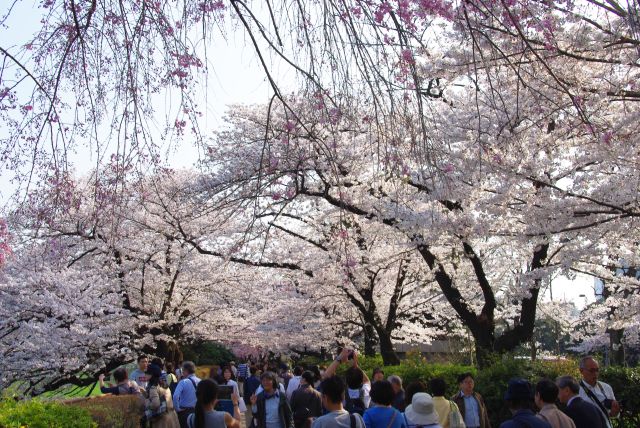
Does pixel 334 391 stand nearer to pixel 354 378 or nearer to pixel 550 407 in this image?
pixel 550 407


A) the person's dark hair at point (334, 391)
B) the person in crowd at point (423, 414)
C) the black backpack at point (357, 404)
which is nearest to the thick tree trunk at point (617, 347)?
the black backpack at point (357, 404)

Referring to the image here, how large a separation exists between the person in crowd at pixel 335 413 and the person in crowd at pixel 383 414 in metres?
0.28

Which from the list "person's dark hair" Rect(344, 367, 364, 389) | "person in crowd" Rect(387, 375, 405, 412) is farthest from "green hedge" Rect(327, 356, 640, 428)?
"person's dark hair" Rect(344, 367, 364, 389)

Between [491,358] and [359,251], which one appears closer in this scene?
[491,358]

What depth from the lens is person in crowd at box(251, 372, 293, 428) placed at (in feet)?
24.2

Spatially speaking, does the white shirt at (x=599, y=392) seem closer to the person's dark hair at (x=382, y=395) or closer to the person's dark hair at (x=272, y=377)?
the person's dark hair at (x=382, y=395)

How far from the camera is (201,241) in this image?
1911 centimetres

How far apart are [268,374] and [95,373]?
1311cm

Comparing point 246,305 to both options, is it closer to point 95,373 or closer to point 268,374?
point 95,373

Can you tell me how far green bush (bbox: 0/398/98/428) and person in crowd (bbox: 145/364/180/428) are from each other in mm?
696

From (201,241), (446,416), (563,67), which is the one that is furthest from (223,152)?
(446,416)

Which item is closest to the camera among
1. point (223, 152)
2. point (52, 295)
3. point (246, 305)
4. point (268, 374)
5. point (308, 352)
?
point (268, 374)

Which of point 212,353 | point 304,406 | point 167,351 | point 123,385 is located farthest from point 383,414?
point 212,353

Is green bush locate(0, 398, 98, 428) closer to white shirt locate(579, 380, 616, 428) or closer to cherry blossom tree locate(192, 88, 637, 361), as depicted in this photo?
cherry blossom tree locate(192, 88, 637, 361)
